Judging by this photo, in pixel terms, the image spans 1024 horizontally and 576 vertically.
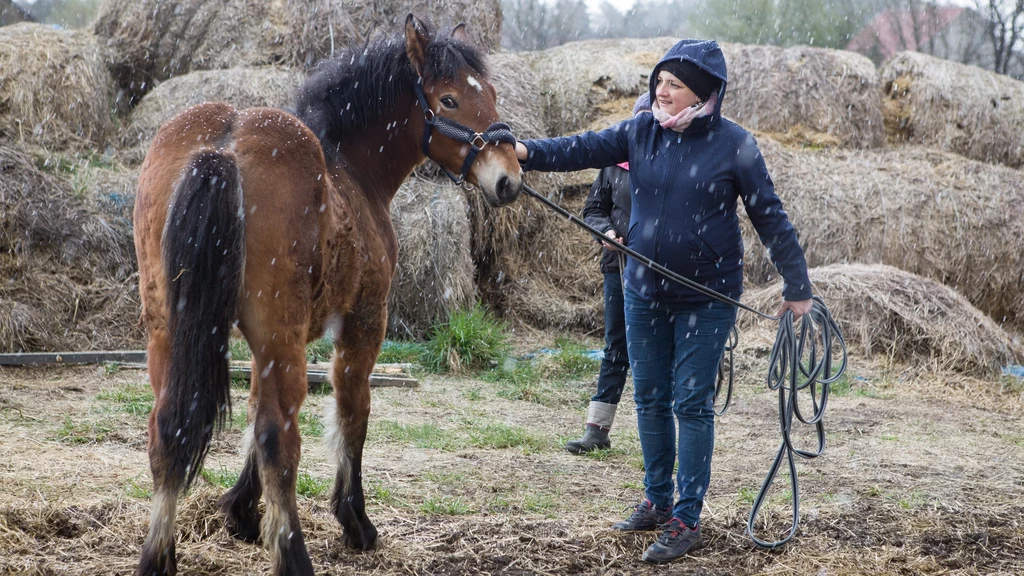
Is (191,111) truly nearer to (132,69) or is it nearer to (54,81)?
(54,81)

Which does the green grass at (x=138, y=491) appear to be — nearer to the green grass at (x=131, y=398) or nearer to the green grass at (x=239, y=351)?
the green grass at (x=131, y=398)

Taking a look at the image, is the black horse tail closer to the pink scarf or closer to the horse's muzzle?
the horse's muzzle

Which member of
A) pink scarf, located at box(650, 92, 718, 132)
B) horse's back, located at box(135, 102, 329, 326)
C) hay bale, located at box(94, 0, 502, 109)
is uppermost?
hay bale, located at box(94, 0, 502, 109)

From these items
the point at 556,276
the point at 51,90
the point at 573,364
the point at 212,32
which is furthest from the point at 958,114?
the point at 51,90

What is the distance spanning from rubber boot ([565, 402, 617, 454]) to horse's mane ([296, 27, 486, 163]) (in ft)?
7.33

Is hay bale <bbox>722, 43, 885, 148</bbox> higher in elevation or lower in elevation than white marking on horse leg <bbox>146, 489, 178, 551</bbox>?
higher

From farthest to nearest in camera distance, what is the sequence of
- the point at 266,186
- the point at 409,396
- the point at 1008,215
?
1. the point at 1008,215
2. the point at 409,396
3. the point at 266,186

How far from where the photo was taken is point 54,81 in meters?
8.11

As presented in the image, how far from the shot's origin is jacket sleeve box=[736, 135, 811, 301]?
296cm

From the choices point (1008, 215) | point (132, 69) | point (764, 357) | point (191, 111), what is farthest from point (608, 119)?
point (191, 111)

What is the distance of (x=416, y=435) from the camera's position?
485 cm

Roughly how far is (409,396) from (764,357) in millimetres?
3221

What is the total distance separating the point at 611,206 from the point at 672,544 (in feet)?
6.86

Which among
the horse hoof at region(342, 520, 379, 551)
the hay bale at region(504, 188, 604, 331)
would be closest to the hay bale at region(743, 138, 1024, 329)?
the hay bale at region(504, 188, 604, 331)
